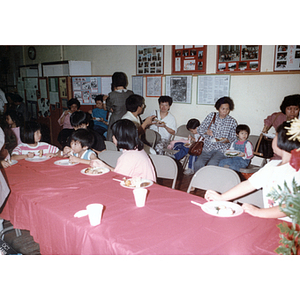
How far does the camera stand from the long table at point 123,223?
1354 mm

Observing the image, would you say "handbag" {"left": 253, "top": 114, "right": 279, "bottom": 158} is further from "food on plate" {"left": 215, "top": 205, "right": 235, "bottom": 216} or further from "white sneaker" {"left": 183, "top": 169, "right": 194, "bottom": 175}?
"food on plate" {"left": 215, "top": 205, "right": 235, "bottom": 216}

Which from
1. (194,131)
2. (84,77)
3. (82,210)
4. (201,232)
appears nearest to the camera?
(201,232)

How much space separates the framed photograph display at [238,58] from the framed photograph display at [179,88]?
0.62 metres

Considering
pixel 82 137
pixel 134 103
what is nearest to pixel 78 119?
pixel 82 137

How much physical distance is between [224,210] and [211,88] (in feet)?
10.7

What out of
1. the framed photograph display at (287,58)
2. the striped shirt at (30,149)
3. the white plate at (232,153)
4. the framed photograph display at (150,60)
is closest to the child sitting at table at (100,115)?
the framed photograph display at (150,60)

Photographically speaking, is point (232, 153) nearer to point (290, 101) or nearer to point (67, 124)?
point (290, 101)

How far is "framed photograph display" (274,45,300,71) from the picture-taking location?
363 cm

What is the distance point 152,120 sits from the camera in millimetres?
4855

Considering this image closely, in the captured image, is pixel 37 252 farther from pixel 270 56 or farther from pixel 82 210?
pixel 270 56

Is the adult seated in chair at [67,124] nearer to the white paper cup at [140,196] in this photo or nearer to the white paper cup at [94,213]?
the white paper cup at [140,196]
